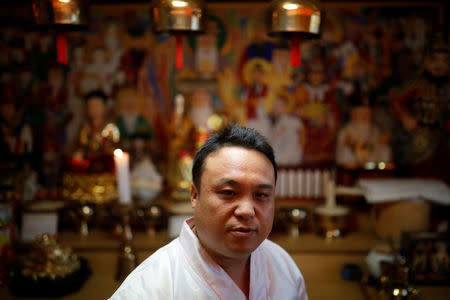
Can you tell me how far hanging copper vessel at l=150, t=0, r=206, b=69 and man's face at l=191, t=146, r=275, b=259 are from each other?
2.02ft

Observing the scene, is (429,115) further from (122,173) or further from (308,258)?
(122,173)

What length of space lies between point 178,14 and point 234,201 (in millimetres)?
848

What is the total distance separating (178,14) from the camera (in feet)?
5.53

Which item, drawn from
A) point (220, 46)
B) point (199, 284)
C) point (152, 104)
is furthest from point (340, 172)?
point (199, 284)

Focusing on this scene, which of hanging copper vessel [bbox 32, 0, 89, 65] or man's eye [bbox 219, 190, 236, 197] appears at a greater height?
hanging copper vessel [bbox 32, 0, 89, 65]

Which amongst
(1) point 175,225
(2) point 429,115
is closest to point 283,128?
(2) point 429,115

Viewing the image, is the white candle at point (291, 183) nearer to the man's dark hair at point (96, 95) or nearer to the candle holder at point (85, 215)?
the candle holder at point (85, 215)

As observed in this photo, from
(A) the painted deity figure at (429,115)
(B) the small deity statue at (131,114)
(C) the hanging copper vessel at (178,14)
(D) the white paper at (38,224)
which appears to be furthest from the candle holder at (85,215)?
(A) the painted deity figure at (429,115)

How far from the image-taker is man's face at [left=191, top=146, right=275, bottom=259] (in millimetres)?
1378

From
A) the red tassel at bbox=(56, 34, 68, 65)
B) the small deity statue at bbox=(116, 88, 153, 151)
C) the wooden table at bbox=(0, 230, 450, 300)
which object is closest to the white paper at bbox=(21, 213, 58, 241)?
the wooden table at bbox=(0, 230, 450, 300)

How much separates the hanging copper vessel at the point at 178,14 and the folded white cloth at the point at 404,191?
207 centimetres

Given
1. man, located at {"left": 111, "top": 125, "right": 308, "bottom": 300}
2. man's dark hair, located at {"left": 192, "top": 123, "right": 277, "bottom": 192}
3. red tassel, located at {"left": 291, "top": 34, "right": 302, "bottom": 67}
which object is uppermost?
red tassel, located at {"left": 291, "top": 34, "right": 302, "bottom": 67}

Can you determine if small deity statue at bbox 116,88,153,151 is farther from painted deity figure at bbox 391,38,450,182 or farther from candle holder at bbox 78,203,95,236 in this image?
painted deity figure at bbox 391,38,450,182

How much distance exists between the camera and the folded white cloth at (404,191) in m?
3.03
